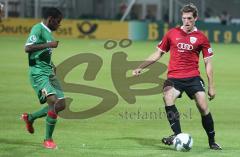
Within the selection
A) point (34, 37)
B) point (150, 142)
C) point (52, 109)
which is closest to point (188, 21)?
point (150, 142)

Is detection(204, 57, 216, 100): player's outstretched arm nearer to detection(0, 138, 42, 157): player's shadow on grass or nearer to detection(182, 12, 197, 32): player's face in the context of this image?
detection(182, 12, 197, 32): player's face

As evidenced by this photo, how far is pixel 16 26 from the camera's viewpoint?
148ft

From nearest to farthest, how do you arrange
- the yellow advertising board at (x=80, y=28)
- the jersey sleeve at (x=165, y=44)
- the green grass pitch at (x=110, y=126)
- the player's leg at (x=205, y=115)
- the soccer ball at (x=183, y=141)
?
the soccer ball at (x=183, y=141), the green grass pitch at (x=110, y=126), the player's leg at (x=205, y=115), the jersey sleeve at (x=165, y=44), the yellow advertising board at (x=80, y=28)

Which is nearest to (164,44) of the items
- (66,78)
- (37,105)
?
(37,105)

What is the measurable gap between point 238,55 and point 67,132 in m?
22.9

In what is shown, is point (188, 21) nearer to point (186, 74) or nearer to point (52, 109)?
point (186, 74)

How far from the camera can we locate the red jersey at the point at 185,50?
11.4m

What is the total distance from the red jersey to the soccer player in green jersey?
190cm

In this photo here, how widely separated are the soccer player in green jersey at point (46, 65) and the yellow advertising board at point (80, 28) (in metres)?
33.3

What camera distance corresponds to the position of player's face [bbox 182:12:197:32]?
11.2m

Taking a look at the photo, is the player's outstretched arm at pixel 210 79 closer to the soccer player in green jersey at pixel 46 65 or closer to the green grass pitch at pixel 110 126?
the green grass pitch at pixel 110 126

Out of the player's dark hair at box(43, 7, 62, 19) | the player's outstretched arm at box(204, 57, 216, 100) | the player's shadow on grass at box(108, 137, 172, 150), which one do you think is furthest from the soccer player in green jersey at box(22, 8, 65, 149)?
the player's outstretched arm at box(204, 57, 216, 100)

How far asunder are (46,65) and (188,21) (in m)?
2.43

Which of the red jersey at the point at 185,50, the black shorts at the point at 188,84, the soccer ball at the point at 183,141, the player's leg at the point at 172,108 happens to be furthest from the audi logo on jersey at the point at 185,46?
the soccer ball at the point at 183,141
